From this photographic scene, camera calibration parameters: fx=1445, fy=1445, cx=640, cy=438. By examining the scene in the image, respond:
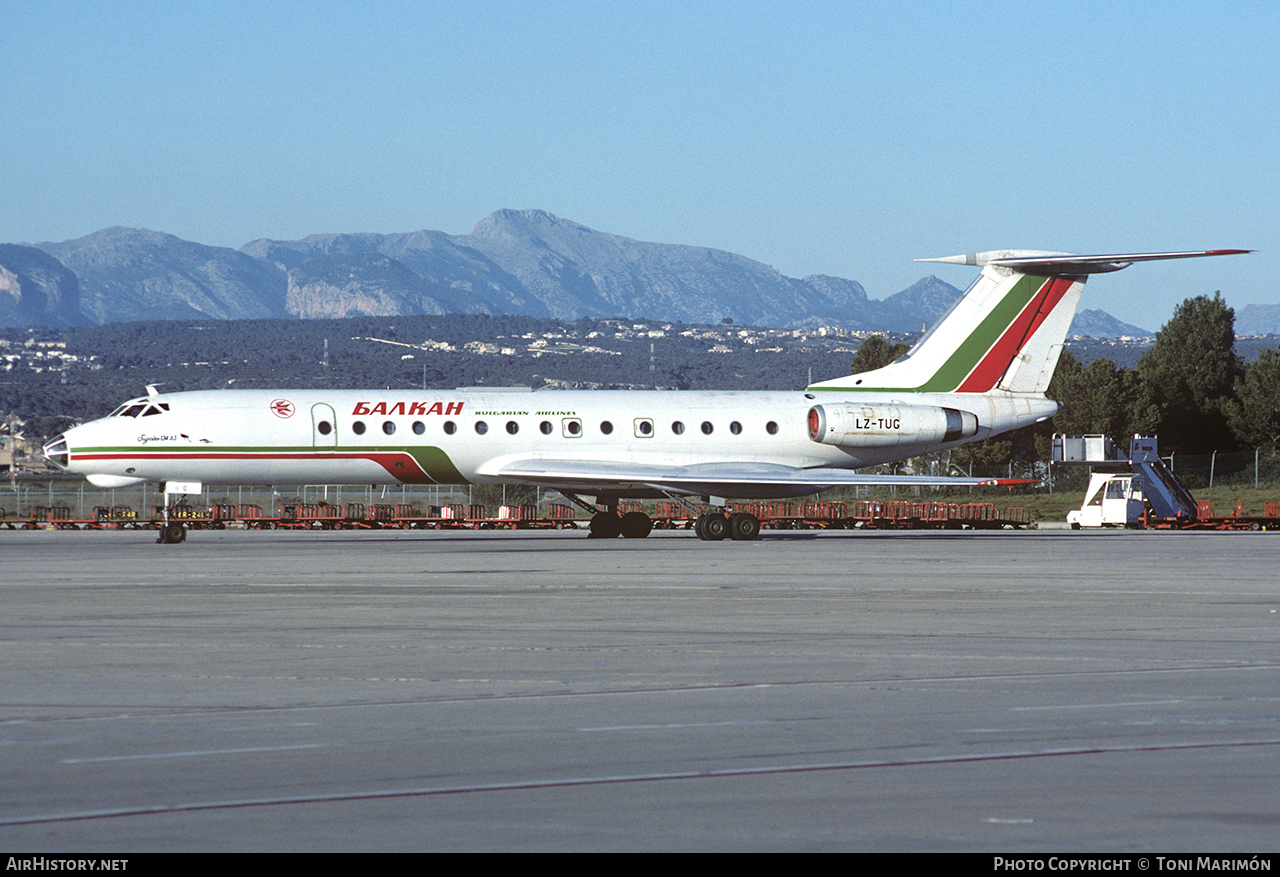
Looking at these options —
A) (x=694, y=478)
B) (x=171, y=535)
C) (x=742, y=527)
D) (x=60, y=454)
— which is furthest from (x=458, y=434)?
(x=60, y=454)

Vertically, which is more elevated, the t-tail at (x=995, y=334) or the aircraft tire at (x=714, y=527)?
the t-tail at (x=995, y=334)

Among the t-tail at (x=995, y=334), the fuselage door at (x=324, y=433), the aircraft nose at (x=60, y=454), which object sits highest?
the t-tail at (x=995, y=334)

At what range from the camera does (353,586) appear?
62.4ft

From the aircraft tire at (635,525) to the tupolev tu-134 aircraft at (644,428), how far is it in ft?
0.11

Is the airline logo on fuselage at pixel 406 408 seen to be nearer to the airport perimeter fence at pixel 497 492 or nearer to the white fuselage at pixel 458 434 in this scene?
the white fuselage at pixel 458 434

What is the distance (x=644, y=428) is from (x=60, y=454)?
43.1 feet

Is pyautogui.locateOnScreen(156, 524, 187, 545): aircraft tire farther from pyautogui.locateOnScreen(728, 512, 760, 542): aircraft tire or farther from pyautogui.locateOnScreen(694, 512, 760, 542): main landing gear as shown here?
pyautogui.locateOnScreen(728, 512, 760, 542): aircraft tire

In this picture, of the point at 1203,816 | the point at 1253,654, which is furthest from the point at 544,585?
the point at 1203,816

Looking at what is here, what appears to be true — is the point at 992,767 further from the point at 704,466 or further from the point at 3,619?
the point at 704,466

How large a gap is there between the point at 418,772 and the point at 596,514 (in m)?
28.1

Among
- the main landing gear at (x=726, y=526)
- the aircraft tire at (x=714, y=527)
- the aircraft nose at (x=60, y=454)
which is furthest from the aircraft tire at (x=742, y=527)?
the aircraft nose at (x=60, y=454)

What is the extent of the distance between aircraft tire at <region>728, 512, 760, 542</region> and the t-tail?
516cm

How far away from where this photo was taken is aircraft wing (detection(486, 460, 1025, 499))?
1260 inches

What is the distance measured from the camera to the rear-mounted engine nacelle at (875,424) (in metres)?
34.3
